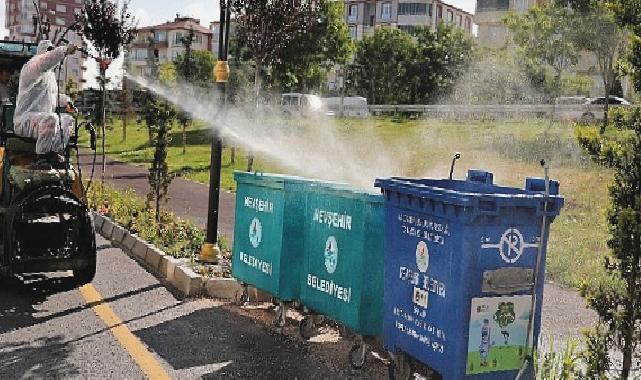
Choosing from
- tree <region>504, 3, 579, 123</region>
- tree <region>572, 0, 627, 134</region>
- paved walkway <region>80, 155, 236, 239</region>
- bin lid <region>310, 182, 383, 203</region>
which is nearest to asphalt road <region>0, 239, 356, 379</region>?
bin lid <region>310, 182, 383, 203</region>

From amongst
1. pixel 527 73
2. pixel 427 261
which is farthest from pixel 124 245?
pixel 527 73

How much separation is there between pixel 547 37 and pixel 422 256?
2221cm

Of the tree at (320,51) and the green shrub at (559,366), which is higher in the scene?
the tree at (320,51)

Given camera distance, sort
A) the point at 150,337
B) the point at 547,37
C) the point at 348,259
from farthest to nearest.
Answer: the point at 547,37, the point at 150,337, the point at 348,259

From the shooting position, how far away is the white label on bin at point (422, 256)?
498 cm

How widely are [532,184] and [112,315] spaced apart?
4.07 meters

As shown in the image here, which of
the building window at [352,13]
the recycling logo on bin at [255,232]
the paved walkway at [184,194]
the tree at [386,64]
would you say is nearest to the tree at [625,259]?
the recycling logo on bin at [255,232]

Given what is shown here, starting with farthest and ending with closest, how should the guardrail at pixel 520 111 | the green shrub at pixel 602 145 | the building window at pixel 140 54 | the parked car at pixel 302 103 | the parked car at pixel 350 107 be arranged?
the building window at pixel 140 54 < the parked car at pixel 350 107 < the parked car at pixel 302 103 < the guardrail at pixel 520 111 < the green shrub at pixel 602 145

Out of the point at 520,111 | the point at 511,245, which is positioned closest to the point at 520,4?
the point at 520,111

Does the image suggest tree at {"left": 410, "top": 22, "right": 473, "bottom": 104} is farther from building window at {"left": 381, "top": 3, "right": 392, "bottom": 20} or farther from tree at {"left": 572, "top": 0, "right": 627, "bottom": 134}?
building window at {"left": 381, "top": 3, "right": 392, "bottom": 20}

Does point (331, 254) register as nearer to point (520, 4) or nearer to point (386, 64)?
point (386, 64)

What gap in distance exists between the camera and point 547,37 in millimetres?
25328

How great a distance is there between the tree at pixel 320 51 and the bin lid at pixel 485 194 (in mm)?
28501

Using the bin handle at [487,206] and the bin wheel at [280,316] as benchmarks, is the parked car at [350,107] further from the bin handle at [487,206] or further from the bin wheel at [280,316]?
the bin handle at [487,206]
